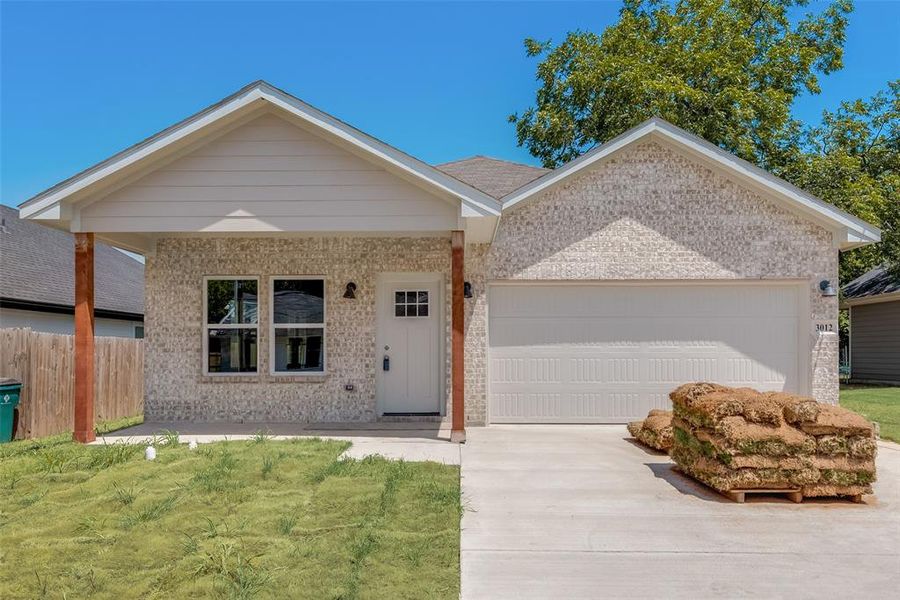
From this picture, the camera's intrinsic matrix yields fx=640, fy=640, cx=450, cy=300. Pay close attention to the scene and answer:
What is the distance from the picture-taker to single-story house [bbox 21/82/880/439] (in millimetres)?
10328

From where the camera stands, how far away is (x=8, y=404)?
375 inches

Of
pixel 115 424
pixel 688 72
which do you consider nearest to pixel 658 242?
pixel 115 424

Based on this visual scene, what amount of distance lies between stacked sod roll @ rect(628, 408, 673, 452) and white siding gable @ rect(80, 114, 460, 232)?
3795 mm

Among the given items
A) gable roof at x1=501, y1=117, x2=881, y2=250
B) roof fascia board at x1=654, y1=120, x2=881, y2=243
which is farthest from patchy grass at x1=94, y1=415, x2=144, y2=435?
roof fascia board at x1=654, y1=120, x2=881, y2=243

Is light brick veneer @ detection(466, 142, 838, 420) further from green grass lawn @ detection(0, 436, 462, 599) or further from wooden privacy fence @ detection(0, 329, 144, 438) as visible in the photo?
wooden privacy fence @ detection(0, 329, 144, 438)

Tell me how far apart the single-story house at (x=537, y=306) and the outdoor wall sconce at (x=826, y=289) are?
0.04 meters

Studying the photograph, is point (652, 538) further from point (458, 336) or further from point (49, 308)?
point (49, 308)

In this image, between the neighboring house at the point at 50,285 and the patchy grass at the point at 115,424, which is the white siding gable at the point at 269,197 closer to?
the patchy grass at the point at 115,424

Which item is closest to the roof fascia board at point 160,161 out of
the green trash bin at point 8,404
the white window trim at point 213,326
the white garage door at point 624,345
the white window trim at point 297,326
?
the white window trim at point 213,326

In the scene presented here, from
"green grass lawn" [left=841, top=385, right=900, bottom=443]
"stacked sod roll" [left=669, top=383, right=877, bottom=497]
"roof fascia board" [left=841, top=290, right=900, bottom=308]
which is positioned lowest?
"green grass lawn" [left=841, top=385, right=900, bottom=443]

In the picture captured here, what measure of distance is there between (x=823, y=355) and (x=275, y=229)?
8.73 meters

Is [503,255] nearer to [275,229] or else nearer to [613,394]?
[613,394]

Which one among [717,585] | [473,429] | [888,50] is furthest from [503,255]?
[888,50]

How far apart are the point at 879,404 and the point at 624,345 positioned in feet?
24.6
